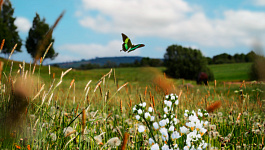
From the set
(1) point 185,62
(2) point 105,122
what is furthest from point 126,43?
(1) point 185,62

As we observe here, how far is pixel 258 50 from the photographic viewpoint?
289 centimetres

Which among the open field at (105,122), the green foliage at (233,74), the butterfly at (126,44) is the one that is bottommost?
the green foliage at (233,74)

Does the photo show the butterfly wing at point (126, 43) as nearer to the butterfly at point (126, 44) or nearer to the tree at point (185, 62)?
the butterfly at point (126, 44)

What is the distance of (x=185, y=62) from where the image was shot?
24.1m

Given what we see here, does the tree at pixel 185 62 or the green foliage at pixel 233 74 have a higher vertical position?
the tree at pixel 185 62

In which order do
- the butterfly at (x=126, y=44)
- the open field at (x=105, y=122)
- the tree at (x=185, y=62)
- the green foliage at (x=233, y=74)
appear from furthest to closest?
the green foliage at (x=233, y=74) → the tree at (x=185, y=62) → the open field at (x=105, y=122) → the butterfly at (x=126, y=44)

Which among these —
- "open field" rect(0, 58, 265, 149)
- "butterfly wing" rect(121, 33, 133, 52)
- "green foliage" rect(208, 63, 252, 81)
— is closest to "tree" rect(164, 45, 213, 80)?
"green foliage" rect(208, 63, 252, 81)

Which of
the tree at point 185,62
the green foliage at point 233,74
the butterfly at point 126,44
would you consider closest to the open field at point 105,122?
the butterfly at point 126,44

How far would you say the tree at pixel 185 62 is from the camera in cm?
2377

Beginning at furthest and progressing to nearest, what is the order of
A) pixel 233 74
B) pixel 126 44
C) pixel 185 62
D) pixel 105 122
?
1. pixel 233 74
2. pixel 185 62
3. pixel 105 122
4. pixel 126 44

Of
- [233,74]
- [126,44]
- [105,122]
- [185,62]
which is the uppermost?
[185,62]

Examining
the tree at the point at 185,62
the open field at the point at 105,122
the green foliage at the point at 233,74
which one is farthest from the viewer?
the green foliage at the point at 233,74

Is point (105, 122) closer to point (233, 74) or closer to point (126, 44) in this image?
point (126, 44)

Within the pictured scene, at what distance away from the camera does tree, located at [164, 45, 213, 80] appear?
23.8 meters
